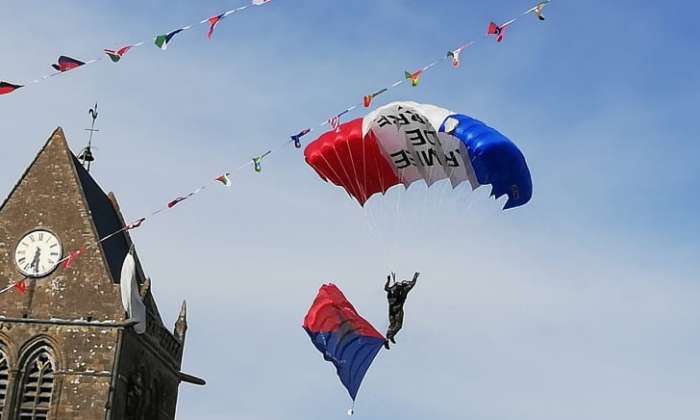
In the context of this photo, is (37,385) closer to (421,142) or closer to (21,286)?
(21,286)

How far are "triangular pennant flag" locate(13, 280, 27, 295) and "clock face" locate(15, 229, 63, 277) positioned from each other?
0.33m

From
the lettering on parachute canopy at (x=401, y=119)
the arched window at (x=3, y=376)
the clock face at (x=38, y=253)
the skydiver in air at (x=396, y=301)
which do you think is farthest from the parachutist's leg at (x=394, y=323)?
the arched window at (x=3, y=376)

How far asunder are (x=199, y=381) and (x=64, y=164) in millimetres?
11741

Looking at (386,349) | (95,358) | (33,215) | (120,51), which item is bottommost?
(386,349)

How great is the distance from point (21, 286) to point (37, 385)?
3.20 m

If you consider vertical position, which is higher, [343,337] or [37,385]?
[37,385]

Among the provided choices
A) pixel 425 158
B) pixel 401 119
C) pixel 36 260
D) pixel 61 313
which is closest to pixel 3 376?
pixel 61 313

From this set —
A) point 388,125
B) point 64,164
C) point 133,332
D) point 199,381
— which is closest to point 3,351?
point 133,332

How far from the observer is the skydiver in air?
95.1ft

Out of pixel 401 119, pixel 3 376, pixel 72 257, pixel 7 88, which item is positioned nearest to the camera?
pixel 7 88

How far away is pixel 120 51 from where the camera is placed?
90.2 ft

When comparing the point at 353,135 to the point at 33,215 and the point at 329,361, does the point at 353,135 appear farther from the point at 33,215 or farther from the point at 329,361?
the point at 33,215

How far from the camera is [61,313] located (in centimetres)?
3716

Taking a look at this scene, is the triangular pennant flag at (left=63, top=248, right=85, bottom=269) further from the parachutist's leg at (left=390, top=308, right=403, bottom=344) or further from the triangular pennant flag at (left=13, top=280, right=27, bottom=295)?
the parachutist's leg at (left=390, top=308, right=403, bottom=344)
